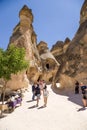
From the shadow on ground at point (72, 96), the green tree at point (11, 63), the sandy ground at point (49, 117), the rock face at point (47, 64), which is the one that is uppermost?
the rock face at point (47, 64)

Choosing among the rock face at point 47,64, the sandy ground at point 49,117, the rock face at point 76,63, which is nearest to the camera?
the sandy ground at point 49,117

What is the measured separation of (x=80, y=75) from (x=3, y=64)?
744 cm

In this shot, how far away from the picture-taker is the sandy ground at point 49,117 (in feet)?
39.4

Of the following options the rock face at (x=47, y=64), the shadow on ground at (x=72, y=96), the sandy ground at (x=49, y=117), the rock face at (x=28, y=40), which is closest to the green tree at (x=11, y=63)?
the sandy ground at (x=49, y=117)

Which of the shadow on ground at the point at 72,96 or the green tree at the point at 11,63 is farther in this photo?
the green tree at the point at 11,63

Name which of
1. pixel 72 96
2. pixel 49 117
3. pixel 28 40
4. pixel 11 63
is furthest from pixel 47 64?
pixel 49 117

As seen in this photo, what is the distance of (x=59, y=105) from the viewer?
623 inches

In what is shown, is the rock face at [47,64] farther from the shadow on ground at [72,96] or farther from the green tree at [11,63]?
the green tree at [11,63]

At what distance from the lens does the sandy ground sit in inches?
473

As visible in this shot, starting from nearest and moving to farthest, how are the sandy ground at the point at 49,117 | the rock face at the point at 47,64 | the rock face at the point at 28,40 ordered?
1. the sandy ground at the point at 49,117
2. the rock face at the point at 28,40
3. the rock face at the point at 47,64

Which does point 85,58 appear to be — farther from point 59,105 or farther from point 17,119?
point 17,119

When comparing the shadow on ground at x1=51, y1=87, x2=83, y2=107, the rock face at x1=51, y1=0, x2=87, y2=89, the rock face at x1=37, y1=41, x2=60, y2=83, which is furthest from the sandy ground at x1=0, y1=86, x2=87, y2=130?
the rock face at x1=37, y1=41, x2=60, y2=83

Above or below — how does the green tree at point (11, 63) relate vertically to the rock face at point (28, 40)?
below

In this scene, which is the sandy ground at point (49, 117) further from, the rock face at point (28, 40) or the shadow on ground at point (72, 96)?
the rock face at point (28, 40)
